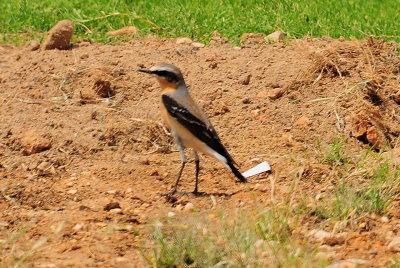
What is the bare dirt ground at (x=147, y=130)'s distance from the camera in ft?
20.7

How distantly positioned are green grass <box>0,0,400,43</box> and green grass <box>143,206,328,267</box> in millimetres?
5081

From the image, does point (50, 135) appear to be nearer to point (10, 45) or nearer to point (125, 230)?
point (125, 230)

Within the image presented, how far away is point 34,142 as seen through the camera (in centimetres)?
778

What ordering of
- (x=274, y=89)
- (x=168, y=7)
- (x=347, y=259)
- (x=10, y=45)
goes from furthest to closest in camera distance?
(x=168, y=7) → (x=10, y=45) → (x=274, y=89) → (x=347, y=259)

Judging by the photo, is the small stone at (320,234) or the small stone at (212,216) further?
the small stone at (212,216)

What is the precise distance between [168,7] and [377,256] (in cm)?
641

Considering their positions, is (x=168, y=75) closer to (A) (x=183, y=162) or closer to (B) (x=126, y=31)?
(A) (x=183, y=162)

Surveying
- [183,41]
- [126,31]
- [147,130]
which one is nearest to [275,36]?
[183,41]

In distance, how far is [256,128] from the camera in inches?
327

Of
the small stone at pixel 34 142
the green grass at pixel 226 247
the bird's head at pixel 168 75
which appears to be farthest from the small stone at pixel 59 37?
the green grass at pixel 226 247

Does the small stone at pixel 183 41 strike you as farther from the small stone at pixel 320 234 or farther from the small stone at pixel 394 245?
the small stone at pixel 394 245

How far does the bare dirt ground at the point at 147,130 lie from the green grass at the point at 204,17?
672 millimetres

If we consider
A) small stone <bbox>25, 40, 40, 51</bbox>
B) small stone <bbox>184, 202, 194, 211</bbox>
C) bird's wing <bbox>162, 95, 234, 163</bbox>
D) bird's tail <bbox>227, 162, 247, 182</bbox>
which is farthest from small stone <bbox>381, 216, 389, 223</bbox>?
small stone <bbox>25, 40, 40, 51</bbox>

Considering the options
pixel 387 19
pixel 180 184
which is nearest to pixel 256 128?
pixel 180 184
